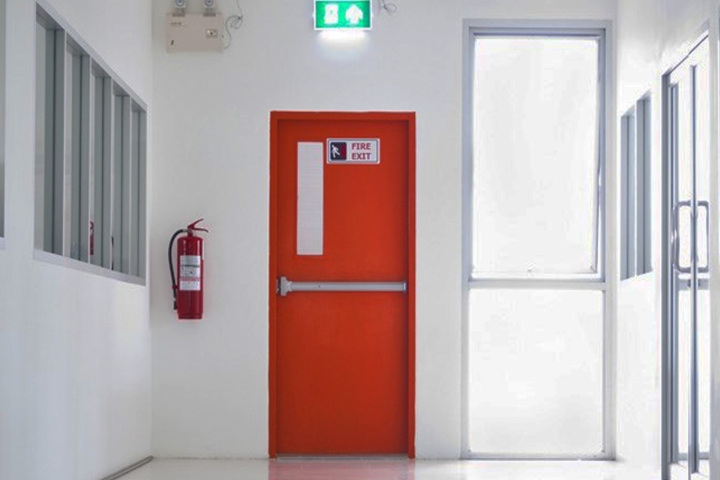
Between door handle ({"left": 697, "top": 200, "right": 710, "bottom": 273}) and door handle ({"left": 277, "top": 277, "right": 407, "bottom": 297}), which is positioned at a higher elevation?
door handle ({"left": 697, "top": 200, "right": 710, "bottom": 273})

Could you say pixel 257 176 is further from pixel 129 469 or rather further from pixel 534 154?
pixel 129 469

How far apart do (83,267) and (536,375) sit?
10.8ft

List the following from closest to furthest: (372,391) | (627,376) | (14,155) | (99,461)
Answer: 1. (14,155)
2. (99,461)
3. (627,376)
4. (372,391)

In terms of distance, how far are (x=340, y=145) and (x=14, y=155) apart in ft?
11.2

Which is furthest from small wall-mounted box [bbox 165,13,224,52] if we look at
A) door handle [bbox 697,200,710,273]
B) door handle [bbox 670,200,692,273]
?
door handle [bbox 697,200,710,273]

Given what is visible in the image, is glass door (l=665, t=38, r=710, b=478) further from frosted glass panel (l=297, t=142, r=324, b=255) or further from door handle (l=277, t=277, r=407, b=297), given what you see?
frosted glass panel (l=297, t=142, r=324, b=255)

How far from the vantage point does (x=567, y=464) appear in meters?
7.65

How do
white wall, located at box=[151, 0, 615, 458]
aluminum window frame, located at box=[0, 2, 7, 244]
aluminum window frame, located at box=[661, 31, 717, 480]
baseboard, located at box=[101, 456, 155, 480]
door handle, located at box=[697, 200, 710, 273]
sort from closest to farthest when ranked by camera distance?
1. aluminum window frame, located at box=[0, 2, 7, 244]
2. door handle, located at box=[697, 200, 710, 273]
3. aluminum window frame, located at box=[661, 31, 717, 480]
4. baseboard, located at box=[101, 456, 155, 480]
5. white wall, located at box=[151, 0, 615, 458]

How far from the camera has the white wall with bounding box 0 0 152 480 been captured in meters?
4.83

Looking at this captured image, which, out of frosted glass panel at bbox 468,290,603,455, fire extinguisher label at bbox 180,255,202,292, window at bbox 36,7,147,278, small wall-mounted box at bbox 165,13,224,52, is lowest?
frosted glass panel at bbox 468,290,603,455

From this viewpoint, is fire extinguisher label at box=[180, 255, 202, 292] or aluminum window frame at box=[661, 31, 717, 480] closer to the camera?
aluminum window frame at box=[661, 31, 717, 480]

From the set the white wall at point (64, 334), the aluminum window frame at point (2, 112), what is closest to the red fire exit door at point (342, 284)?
the white wall at point (64, 334)

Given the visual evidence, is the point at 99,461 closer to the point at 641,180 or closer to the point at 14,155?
the point at 14,155

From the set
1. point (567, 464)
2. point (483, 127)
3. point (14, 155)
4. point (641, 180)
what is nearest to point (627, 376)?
point (567, 464)
